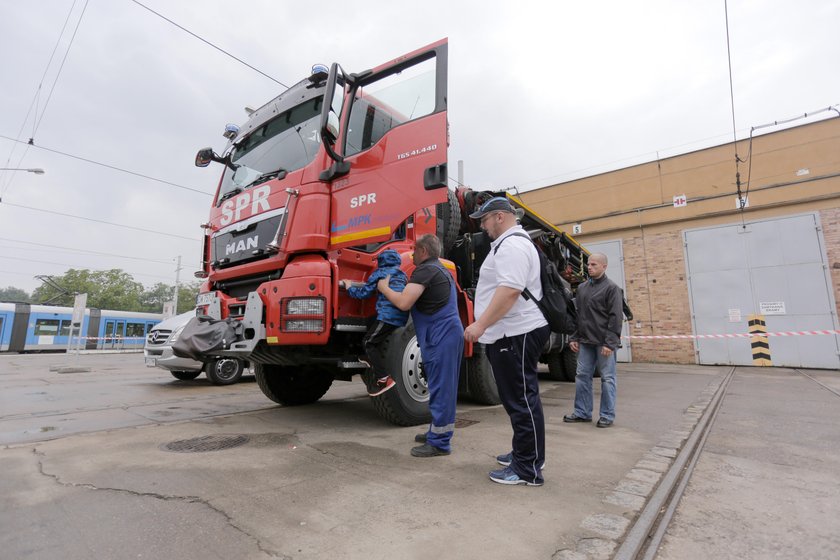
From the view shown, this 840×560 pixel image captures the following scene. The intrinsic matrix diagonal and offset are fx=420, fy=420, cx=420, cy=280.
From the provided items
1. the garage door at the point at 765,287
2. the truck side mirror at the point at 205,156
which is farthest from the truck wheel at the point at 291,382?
the garage door at the point at 765,287


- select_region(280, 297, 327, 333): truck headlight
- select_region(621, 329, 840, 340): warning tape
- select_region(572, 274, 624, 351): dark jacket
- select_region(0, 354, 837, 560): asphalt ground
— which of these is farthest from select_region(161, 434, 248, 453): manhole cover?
select_region(621, 329, 840, 340): warning tape

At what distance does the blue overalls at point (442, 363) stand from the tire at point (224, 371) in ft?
20.5

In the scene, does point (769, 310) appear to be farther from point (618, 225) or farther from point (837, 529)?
point (837, 529)

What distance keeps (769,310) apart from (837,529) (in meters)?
13.4

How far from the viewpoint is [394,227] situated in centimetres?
342

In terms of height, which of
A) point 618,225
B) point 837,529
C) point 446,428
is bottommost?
point 837,529

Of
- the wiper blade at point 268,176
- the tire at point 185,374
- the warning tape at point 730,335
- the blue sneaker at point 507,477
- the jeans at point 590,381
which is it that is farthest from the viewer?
the warning tape at point 730,335

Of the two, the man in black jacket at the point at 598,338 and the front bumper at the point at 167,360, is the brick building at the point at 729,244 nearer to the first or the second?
the man in black jacket at the point at 598,338

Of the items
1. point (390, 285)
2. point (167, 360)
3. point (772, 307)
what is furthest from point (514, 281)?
point (772, 307)

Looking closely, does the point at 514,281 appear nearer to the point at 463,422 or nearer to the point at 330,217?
the point at 330,217

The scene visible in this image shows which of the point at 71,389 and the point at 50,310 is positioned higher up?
the point at 50,310

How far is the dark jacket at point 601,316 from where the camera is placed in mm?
4172

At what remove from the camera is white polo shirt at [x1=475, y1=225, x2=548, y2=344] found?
2520mm

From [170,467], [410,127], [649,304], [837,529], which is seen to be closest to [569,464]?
[837,529]
